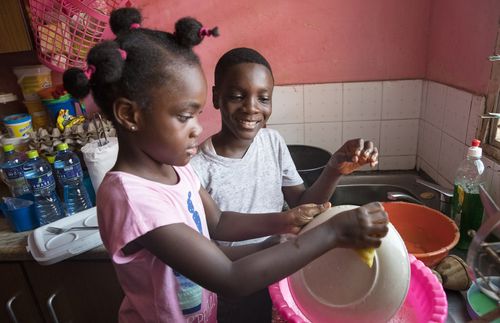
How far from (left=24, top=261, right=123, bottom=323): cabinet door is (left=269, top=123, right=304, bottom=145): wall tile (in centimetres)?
87

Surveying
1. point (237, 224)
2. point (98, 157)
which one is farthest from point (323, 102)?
point (98, 157)

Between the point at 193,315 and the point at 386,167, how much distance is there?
115 cm

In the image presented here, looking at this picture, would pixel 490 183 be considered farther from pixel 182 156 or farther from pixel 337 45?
pixel 182 156

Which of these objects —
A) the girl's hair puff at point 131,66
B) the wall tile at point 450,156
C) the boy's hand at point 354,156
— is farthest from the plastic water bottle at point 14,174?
the wall tile at point 450,156

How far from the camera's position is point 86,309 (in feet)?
4.10

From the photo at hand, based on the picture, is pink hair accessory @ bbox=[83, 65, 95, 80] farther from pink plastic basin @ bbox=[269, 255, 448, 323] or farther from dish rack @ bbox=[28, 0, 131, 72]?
dish rack @ bbox=[28, 0, 131, 72]

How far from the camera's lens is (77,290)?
1.21 meters

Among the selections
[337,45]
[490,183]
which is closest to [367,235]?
[490,183]

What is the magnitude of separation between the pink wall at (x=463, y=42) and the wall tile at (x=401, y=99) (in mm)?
78

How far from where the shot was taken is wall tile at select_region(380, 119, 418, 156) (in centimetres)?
149

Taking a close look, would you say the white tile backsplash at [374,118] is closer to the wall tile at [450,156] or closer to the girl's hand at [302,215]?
the wall tile at [450,156]

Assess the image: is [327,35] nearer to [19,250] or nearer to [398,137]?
[398,137]

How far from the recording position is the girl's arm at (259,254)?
20.0 inches

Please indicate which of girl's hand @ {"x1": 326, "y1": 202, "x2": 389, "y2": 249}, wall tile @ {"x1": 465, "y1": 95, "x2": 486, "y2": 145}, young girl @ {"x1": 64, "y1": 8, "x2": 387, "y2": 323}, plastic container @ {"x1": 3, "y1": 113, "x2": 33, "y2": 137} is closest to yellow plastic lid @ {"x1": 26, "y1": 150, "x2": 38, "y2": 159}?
plastic container @ {"x1": 3, "y1": 113, "x2": 33, "y2": 137}
